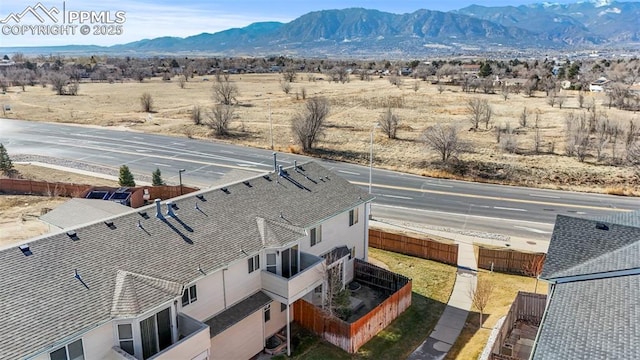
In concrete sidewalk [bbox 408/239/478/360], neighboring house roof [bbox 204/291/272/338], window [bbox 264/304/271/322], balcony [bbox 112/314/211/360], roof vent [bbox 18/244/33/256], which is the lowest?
concrete sidewalk [bbox 408/239/478/360]

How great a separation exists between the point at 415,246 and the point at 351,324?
13.4 m

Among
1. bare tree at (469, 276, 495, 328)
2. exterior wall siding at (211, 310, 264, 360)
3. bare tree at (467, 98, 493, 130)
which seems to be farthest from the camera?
bare tree at (467, 98, 493, 130)

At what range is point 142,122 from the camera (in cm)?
9256

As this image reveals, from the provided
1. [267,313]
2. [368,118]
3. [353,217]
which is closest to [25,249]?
[267,313]

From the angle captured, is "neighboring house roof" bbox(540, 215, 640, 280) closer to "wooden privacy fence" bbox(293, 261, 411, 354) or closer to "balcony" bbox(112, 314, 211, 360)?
"wooden privacy fence" bbox(293, 261, 411, 354)

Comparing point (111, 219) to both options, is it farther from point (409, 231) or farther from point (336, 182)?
point (409, 231)

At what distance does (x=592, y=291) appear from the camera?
18.3 meters

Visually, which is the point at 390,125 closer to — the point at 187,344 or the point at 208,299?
the point at 208,299

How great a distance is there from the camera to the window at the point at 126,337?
17.1 meters

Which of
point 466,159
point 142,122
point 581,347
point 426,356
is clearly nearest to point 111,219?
point 426,356

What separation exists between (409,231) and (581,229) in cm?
1726

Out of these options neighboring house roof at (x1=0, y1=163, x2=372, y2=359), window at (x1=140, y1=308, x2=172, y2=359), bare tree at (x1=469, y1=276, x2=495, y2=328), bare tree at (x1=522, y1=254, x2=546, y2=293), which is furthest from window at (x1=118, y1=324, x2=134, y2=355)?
bare tree at (x1=522, y1=254, x2=546, y2=293)

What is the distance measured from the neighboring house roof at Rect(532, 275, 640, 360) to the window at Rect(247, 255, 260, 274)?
1316 centimetres

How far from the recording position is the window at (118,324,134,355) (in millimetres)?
17125
